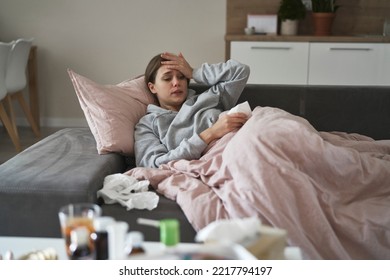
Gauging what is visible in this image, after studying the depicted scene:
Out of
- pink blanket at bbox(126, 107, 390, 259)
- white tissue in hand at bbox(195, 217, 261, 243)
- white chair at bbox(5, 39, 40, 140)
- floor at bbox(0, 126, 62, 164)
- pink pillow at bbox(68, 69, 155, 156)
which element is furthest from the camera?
floor at bbox(0, 126, 62, 164)

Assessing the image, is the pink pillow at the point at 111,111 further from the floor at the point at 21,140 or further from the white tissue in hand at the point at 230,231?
the floor at the point at 21,140

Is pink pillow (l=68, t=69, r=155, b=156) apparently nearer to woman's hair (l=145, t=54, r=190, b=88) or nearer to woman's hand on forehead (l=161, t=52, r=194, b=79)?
woman's hair (l=145, t=54, r=190, b=88)

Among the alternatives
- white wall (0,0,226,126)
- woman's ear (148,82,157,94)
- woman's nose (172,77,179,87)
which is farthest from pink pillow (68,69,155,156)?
white wall (0,0,226,126)

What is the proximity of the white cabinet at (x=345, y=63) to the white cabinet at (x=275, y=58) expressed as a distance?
8 cm

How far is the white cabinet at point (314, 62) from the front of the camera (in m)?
3.80

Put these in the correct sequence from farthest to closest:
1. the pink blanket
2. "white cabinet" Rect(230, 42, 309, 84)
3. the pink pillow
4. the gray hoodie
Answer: "white cabinet" Rect(230, 42, 309, 84) < the pink pillow < the gray hoodie < the pink blanket

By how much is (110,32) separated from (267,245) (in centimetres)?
356

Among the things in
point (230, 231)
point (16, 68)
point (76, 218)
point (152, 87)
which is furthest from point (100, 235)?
point (16, 68)

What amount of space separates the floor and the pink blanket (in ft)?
7.37

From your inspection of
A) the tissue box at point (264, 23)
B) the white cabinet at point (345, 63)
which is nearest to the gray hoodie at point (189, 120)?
the white cabinet at point (345, 63)

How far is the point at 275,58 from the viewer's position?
384 cm

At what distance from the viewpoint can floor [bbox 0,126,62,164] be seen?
3.71 metres
